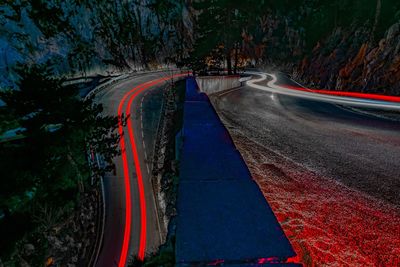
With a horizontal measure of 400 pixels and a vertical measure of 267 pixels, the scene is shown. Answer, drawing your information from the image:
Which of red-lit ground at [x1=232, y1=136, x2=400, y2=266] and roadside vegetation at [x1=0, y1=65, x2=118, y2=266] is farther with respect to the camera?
roadside vegetation at [x1=0, y1=65, x2=118, y2=266]

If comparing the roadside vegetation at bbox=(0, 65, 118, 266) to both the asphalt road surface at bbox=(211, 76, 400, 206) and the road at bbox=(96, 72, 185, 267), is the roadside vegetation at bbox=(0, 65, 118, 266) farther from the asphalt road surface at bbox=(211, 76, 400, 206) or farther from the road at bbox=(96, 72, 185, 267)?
the asphalt road surface at bbox=(211, 76, 400, 206)

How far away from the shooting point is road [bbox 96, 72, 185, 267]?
14.2m

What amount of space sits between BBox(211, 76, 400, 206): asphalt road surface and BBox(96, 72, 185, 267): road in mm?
8530

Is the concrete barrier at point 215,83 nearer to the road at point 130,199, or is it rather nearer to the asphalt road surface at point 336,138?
the asphalt road surface at point 336,138

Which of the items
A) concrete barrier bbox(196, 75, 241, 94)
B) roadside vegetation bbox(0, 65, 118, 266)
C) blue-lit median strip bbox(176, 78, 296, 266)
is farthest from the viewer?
concrete barrier bbox(196, 75, 241, 94)

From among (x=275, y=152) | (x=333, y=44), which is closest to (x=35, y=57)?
(x=275, y=152)

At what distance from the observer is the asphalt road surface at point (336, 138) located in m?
5.12

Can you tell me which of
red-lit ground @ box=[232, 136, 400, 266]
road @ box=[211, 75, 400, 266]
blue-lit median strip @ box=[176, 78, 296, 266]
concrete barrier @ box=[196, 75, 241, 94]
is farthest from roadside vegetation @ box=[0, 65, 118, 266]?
red-lit ground @ box=[232, 136, 400, 266]

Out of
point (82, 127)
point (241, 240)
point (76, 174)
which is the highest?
point (241, 240)

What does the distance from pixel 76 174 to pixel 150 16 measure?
53083 mm

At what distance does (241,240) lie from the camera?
173 centimetres

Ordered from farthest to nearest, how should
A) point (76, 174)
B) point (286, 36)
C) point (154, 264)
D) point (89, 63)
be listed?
1. point (286, 36)
2. point (89, 63)
3. point (76, 174)
4. point (154, 264)

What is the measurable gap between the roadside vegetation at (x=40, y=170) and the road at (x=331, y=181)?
9.63 m

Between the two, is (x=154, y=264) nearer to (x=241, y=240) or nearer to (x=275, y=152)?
(x=241, y=240)
